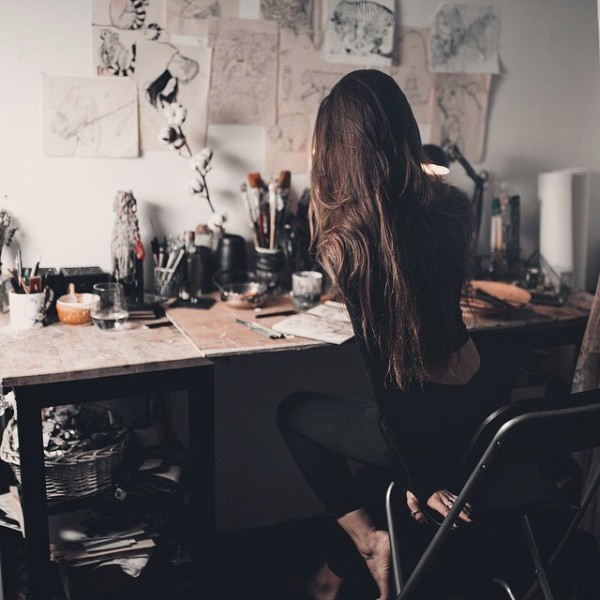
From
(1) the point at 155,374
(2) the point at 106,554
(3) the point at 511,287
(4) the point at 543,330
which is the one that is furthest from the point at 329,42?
(2) the point at 106,554

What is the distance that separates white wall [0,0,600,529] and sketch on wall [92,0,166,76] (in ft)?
0.12

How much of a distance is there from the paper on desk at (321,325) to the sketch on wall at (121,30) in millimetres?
877

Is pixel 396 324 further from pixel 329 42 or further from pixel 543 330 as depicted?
pixel 329 42

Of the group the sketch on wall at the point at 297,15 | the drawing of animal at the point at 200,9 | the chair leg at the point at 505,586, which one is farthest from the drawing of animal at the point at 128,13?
the chair leg at the point at 505,586

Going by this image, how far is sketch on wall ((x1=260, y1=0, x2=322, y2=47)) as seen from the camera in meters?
2.14

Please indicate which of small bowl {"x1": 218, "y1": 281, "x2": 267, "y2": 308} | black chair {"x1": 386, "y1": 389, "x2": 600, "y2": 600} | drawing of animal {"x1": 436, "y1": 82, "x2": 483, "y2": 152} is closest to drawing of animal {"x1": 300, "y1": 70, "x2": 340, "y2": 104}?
drawing of animal {"x1": 436, "y1": 82, "x2": 483, "y2": 152}

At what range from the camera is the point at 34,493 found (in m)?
1.49

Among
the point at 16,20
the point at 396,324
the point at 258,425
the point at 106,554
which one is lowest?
the point at 106,554

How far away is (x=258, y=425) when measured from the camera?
233cm

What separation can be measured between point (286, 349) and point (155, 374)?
0.32 m

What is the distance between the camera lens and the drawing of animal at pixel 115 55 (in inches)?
77.5

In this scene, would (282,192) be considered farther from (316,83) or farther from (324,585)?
(324,585)

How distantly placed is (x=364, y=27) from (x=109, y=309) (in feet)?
4.12

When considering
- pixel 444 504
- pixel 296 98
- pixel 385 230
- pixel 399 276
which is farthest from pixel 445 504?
pixel 296 98
